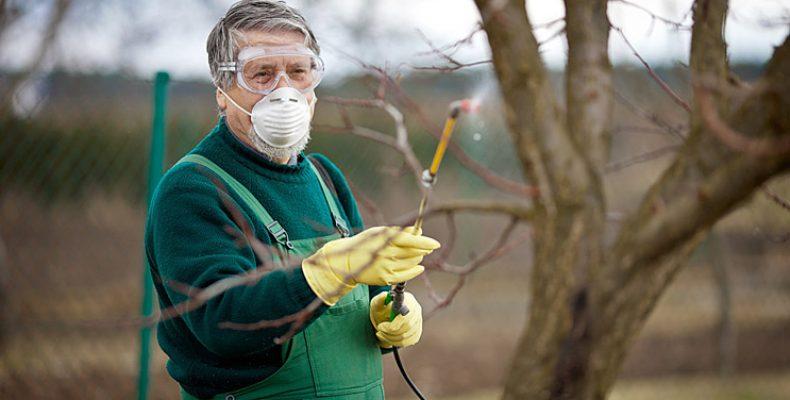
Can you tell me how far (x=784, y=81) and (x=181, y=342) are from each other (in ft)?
4.35

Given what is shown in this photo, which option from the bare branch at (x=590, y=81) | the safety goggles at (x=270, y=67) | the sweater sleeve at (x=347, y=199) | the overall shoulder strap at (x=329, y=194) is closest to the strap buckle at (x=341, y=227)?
the overall shoulder strap at (x=329, y=194)

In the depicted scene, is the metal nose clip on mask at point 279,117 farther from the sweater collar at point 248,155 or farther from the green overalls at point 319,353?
the green overalls at point 319,353

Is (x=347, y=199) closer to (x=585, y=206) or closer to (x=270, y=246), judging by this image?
(x=270, y=246)

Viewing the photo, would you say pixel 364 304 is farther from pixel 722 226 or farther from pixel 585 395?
pixel 722 226

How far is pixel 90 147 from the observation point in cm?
383

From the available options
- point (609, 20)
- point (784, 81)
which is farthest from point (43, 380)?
point (784, 81)

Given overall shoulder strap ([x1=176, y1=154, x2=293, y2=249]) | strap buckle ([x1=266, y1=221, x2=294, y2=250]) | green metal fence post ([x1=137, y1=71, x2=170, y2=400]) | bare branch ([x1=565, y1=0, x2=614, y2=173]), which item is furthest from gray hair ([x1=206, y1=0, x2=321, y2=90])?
green metal fence post ([x1=137, y1=71, x2=170, y2=400])

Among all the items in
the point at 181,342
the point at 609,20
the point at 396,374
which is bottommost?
the point at 396,374

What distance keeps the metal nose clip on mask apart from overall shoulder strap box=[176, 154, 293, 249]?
0.15 metres

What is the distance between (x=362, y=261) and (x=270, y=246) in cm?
28

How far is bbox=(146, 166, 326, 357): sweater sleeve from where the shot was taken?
157cm

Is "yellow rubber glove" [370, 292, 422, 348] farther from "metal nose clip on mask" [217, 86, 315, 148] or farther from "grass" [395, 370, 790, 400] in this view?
"grass" [395, 370, 790, 400]

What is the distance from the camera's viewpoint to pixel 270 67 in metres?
1.94

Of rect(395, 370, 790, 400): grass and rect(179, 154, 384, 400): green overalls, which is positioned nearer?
rect(179, 154, 384, 400): green overalls
